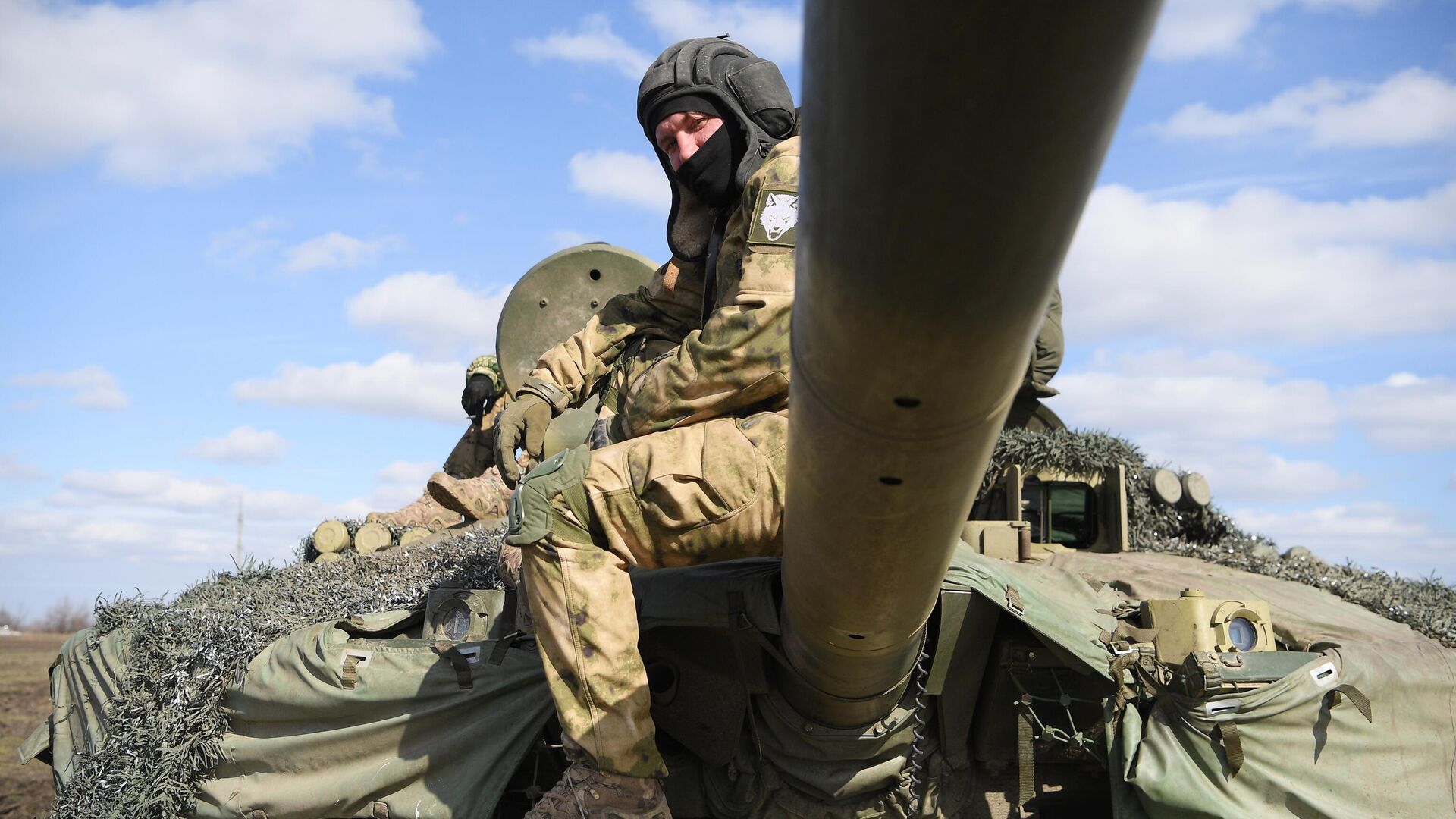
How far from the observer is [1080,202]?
134 centimetres

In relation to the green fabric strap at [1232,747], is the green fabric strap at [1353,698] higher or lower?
higher

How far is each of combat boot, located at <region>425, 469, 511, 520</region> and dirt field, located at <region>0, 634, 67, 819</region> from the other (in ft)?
7.93

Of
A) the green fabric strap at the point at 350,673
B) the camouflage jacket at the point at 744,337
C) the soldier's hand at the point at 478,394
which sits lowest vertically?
the green fabric strap at the point at 350,673

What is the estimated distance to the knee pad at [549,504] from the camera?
3.16 m

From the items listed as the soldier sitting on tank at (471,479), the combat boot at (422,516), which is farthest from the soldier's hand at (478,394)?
the combat boot at (422,516)

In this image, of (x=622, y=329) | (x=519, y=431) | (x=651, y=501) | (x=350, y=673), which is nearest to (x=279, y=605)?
(x=350, y=673)

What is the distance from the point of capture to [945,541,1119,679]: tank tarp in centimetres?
356

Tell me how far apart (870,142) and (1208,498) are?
19.3 ft

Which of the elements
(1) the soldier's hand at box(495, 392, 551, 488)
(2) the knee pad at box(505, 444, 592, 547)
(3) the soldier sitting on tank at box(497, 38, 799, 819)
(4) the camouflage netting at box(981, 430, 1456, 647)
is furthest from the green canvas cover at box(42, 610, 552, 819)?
(4) the camouflage netting at box(981, 430, 1456, 647)

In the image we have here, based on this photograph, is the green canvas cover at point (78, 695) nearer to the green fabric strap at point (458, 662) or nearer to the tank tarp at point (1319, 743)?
the green fabric strap at point (458, 662)

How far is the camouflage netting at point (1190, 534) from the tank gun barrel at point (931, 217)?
4.42 metres

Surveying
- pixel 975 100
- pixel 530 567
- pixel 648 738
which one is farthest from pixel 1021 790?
pixel 975 100

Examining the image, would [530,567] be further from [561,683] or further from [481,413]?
[481,413]

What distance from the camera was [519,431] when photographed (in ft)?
13.7
